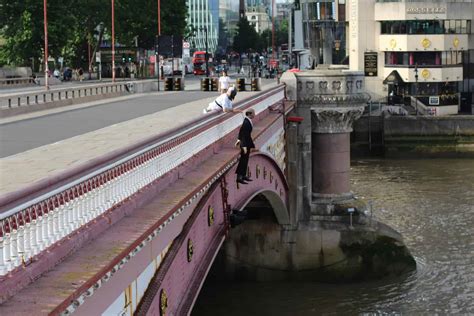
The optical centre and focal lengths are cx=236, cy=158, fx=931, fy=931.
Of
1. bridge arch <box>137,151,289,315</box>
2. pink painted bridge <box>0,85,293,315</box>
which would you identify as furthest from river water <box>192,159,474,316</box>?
pink painted bridge <box>0,85,293,315</box>

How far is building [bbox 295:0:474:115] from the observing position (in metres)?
81.6

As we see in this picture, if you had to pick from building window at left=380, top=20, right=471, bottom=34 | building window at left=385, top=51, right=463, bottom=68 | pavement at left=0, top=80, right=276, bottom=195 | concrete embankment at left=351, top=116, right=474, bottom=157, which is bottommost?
concrete embankment at left=351, top=116, right=474, bottom=157

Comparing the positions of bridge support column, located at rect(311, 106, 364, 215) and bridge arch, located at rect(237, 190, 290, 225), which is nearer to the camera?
bridge arch, located at rect(237, 190, 290, 225)

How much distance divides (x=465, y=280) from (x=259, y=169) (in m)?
10.2

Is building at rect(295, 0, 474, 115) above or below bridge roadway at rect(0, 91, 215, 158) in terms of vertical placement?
above

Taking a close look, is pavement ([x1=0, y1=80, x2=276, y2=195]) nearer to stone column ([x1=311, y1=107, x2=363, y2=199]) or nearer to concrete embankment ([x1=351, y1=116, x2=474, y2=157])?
stone column ([x1=311, y1=107, x2=363, y2=199])

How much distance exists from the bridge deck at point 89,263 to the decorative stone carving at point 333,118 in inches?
825

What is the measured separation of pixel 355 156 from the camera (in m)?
Answer: 70.6

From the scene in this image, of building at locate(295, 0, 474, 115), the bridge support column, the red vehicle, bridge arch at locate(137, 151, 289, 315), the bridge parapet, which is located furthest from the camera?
the red vehicle

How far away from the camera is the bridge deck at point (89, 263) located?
22.6 ft

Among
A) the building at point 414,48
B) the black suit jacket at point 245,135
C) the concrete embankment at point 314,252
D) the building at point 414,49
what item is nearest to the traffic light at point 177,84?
the concrete embankment at point 314,252

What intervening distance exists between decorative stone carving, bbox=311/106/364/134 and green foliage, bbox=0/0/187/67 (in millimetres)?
42098

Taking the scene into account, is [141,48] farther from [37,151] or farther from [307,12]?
[37,151]

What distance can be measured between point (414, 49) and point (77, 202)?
249 ft
